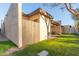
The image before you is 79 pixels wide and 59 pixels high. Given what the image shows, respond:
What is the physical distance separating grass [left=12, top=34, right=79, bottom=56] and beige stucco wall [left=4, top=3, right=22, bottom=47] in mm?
103

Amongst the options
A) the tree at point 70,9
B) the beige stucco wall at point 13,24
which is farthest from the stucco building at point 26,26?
the tree at point 70,9

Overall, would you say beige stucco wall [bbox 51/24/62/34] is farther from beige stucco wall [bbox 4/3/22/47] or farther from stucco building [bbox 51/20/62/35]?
beige stucco wall [bbox 4/3/22/47]

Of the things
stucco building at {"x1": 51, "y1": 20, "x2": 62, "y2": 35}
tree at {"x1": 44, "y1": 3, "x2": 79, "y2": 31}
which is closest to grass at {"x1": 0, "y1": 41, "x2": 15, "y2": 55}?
stucco building at {"x1": 51, "y1": 20, "x2": 62, "y2": 35}

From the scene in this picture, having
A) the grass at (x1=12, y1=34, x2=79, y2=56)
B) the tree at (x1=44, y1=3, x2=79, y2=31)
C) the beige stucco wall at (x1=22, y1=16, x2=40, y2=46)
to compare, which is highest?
the tree at (x1=44, y1=3, x2=79, y2=31)

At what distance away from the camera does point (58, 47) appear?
1938 mm

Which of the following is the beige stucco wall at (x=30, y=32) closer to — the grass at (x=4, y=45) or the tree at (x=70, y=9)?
the grass at (x=4, y=45)

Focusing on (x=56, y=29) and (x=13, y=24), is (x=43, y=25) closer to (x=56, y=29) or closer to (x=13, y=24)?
(x=56, y=29)

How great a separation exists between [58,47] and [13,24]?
438 mm

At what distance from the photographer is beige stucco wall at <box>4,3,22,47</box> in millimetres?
1928

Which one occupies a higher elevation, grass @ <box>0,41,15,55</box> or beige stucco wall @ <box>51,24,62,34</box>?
beige stucco wall @ <box>51,24,62,34</box>

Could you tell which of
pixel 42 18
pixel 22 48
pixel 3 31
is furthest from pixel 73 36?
pixel 3 31

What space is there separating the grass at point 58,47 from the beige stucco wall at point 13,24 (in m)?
0.10

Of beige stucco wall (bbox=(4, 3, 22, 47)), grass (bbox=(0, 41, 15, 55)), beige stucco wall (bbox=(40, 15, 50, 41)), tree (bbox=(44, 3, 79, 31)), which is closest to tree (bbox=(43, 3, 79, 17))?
tree (bbox=(44, 3, 79, 31))

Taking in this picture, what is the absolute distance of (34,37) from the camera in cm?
197
